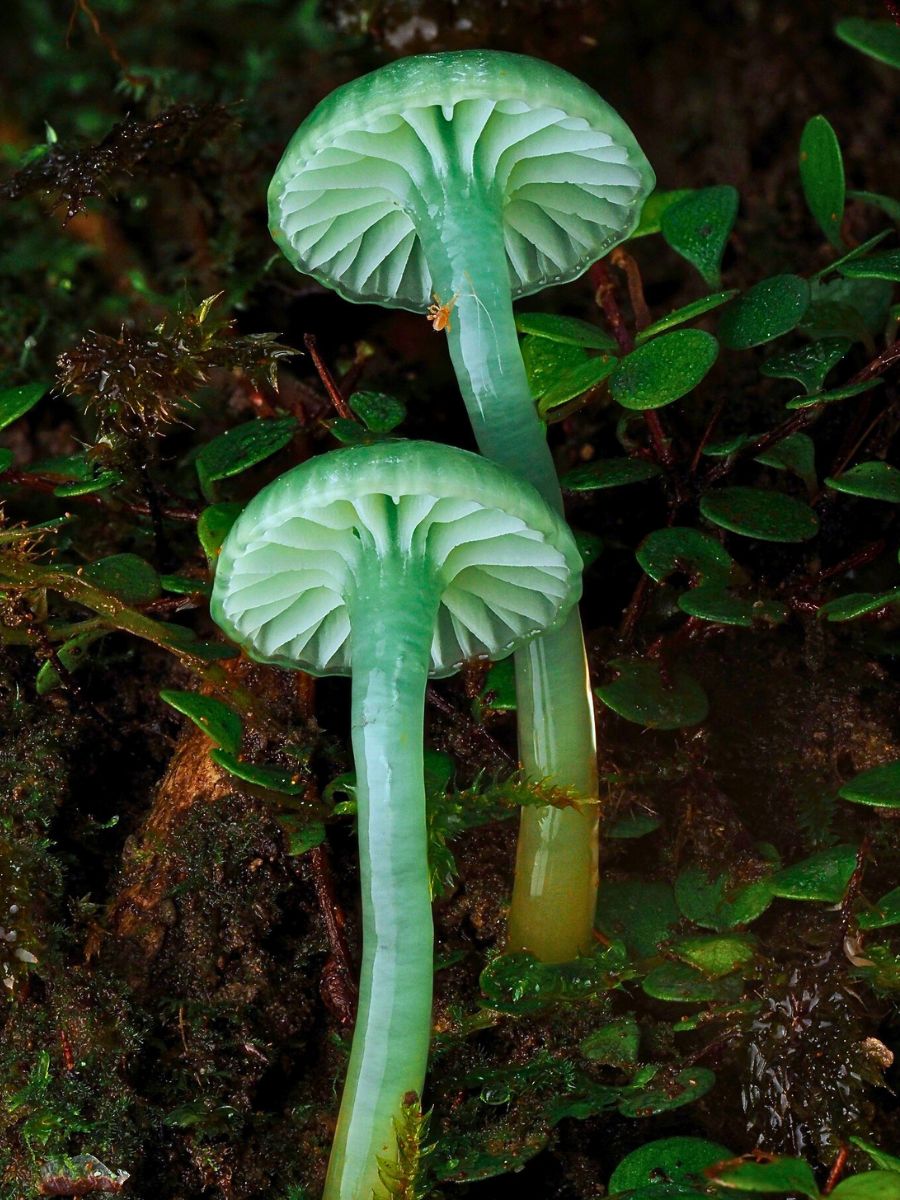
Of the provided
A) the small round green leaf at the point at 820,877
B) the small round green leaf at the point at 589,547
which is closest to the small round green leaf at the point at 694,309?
the small round green leaf at the point at 589,547

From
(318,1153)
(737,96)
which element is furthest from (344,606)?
(737,96)

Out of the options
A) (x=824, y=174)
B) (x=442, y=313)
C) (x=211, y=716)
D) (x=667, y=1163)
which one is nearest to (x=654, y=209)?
(x=824, y=174)

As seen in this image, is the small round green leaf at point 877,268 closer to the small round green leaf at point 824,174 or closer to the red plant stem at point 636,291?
the small round green leaf at point 824,174

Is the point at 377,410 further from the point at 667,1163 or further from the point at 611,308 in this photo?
the point at 667,1163

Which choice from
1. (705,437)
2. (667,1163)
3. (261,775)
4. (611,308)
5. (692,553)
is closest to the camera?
(667,1163)

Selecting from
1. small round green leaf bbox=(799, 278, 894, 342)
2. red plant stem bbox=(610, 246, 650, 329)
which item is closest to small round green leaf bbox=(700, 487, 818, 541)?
small round green leaf bbox=(799, 278, 894, 342)

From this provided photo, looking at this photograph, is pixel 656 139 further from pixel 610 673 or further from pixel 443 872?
pixel 443 872
